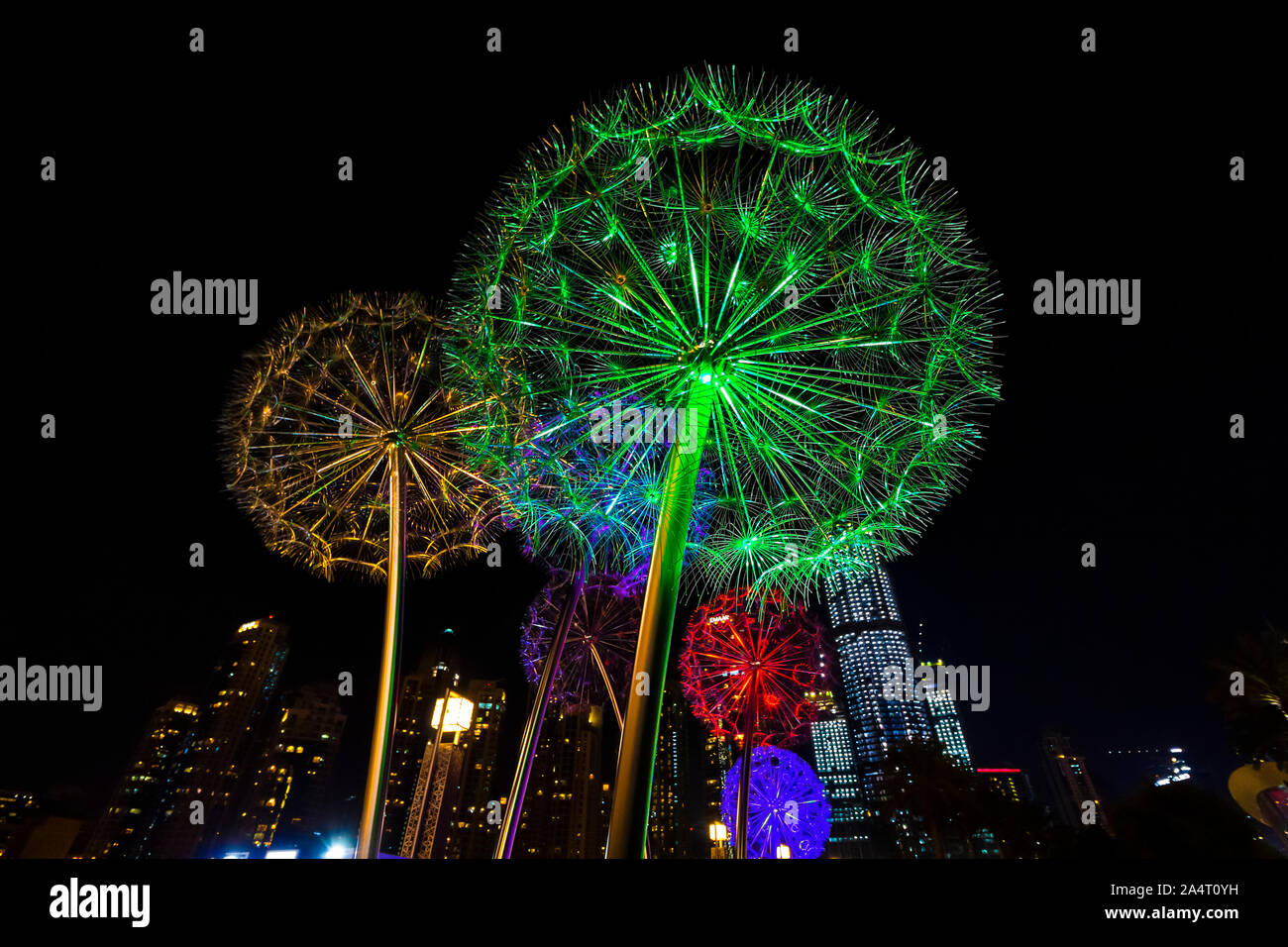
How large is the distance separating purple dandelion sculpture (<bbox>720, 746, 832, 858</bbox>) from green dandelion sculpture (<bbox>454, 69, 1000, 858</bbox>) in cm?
2039

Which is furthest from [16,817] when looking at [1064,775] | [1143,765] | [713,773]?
[1143,765]

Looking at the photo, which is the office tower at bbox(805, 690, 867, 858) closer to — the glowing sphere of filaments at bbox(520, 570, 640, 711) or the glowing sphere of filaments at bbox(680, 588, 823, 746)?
the glowing sphere of filaments at bbox(680, 588, 823, 746)

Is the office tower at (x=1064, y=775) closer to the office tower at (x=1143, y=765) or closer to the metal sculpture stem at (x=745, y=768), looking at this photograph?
the office tower at (x=1143, y=765)

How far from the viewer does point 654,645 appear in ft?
34.5

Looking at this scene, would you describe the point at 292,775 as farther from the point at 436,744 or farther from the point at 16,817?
the point at 436,744

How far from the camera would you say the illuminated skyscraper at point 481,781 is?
8412cm

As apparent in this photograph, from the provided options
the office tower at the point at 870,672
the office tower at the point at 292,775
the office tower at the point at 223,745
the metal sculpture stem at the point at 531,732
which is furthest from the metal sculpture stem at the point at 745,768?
the office tower at the point at 292,775

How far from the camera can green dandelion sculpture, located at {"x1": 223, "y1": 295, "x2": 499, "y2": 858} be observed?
56.3 ft

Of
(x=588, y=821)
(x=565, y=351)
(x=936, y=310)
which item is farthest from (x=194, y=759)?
(x=936, y=310)
